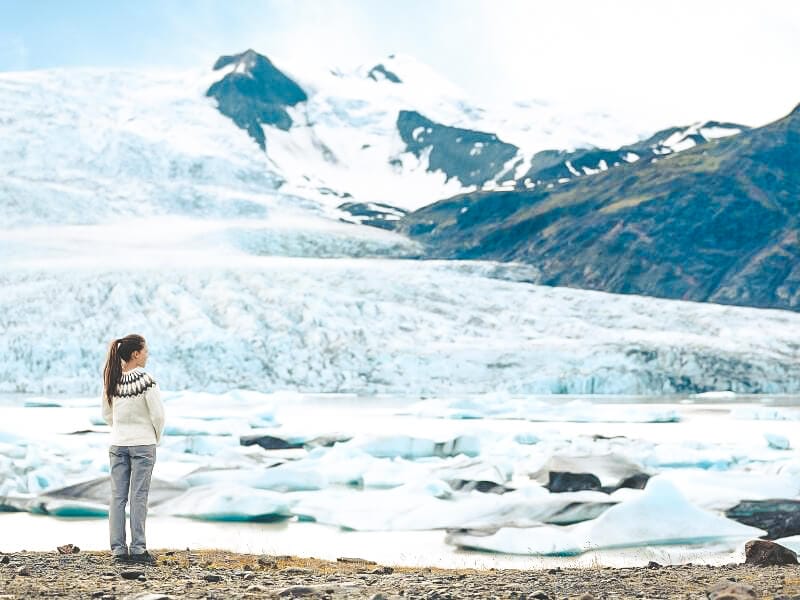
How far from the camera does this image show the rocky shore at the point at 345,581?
16.4 feet

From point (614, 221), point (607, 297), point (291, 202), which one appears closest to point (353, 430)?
point (607, 297)

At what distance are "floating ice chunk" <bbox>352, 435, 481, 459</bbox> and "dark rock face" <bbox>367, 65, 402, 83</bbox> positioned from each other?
16559cm

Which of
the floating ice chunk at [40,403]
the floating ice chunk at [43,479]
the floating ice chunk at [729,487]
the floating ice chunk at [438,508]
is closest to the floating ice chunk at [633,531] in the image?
the floating ice chunk at [438,508]

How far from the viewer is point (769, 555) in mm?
7414

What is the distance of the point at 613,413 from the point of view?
2623 centimetres

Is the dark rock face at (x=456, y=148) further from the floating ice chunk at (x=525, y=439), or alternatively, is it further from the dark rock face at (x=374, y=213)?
the floating ice chunk at (x=525, y=439)

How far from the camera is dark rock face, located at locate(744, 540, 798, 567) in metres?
7.38

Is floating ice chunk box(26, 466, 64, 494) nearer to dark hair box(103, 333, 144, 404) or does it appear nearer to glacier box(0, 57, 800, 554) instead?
glacier box(0, 57, 800, 554)

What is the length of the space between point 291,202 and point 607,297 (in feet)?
206

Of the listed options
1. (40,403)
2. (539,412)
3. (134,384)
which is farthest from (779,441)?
(40,403)

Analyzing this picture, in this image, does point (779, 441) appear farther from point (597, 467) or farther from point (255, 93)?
point (255, 93)

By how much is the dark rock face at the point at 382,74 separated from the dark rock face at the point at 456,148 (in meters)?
29.5

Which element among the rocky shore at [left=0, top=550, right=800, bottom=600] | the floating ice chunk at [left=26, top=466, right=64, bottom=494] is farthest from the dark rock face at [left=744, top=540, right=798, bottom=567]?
the floating ice chunk at [left=26, top=466, right=64, bottom=494]

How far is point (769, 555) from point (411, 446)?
34.1 feet
